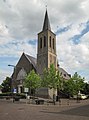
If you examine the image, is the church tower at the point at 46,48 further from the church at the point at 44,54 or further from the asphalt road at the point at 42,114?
the asphalt road at the point at 42,114

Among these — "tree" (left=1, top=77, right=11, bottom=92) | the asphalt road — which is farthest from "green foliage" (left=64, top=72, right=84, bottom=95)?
"tree" (left=1, top=77, right=11, bottom=92)

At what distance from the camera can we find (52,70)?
50.4 meters

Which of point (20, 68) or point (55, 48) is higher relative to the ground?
point (55, 48)

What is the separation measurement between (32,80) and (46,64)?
1694 cm

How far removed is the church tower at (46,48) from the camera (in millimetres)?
73956

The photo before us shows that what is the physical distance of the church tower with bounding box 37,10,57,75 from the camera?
243 feet

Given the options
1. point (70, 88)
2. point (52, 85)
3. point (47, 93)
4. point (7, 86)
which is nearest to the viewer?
point (52, 85)

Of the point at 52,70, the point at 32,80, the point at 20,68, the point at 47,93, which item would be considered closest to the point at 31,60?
the point at 20,68

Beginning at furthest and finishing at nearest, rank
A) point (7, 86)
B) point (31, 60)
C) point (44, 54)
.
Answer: point (7, 86)
point (31, 60)
point (44, 54)

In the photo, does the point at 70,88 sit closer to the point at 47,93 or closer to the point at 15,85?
the point at 47,93

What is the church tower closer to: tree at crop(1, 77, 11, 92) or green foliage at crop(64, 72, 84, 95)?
green foliage at crop(64, 72, 84, 95)

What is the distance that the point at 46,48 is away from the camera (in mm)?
74188

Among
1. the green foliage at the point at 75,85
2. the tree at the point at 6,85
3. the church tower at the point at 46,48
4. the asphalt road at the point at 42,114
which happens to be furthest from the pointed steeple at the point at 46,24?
the asphalt road at the point at 42,114

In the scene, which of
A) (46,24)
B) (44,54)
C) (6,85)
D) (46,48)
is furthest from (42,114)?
(6,85)
